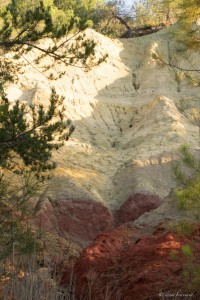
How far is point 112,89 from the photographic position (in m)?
29.0

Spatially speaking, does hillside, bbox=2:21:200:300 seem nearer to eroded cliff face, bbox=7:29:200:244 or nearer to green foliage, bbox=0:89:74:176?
eroded cliff face, bbox=7:29:200:244

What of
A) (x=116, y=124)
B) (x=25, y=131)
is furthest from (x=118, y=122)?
(x=25, y=131)

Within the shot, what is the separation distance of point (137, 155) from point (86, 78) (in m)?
8.13

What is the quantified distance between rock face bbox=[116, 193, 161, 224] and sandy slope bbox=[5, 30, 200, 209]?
13.7 inches

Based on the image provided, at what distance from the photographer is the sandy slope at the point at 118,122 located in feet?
64.0

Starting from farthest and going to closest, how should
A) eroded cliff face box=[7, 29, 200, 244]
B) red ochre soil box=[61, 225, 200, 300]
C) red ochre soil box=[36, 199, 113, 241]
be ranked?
eroded cliff face box=[7, 29, 200, 244] → red ochre soil box=[36, 199, 113, 241] → red ochre soil box=[61, 225, 200, 300]

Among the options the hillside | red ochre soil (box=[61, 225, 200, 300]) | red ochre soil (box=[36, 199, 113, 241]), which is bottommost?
red ochre soil (box=[61, 225, 200, 300])

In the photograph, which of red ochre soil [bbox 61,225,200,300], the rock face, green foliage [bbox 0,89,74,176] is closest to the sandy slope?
the rock face

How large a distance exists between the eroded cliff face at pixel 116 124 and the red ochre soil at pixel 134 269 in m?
5.39

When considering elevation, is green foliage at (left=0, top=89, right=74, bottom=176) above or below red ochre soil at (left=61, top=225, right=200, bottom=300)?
above

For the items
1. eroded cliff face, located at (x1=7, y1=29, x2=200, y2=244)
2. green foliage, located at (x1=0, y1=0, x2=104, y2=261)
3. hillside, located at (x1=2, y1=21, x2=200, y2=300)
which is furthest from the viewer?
eroded cliff face, located at (x1=7, y1=29, x2=200, y2=244)

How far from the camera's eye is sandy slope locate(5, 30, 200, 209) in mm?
19516

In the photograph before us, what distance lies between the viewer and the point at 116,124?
2645cm

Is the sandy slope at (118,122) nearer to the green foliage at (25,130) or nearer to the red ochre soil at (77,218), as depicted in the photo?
the red ochre soil at (77,218)
